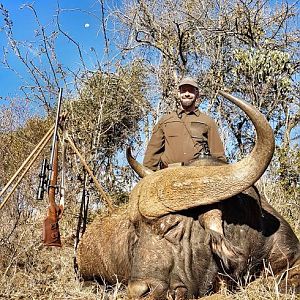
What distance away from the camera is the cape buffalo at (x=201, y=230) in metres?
3.25

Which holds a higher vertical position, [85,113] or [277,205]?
[85,113]

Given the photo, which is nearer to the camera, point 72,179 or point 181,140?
point 181,140

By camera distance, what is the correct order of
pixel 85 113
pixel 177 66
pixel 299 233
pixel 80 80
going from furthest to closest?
pixel 177 66 → pixel 85 113 → pixel 80 80 → pixel 299 233

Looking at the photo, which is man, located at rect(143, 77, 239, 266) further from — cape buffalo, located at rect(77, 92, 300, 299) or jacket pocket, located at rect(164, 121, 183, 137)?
cape buffalo, located at rect(77, 92, 300, 299)

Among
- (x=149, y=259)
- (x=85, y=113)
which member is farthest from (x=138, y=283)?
(x=85, y=113)

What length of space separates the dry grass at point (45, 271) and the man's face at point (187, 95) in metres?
1.91

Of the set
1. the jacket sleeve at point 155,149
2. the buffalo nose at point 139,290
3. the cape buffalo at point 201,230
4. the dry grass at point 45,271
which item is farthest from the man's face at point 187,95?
the buffalo nose at point 139,290

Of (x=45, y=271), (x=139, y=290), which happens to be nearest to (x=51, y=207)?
(x=45, y=271)

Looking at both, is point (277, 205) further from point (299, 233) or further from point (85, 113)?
point (85, 113)

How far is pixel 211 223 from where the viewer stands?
10.6 ft

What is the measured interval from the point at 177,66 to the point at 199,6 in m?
1.84

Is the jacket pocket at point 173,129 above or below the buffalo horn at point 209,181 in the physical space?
above

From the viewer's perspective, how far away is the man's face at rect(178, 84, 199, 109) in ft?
17.0

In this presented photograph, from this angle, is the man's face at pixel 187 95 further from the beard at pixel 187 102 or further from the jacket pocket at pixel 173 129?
the jacket pocket at pixel 173 129
